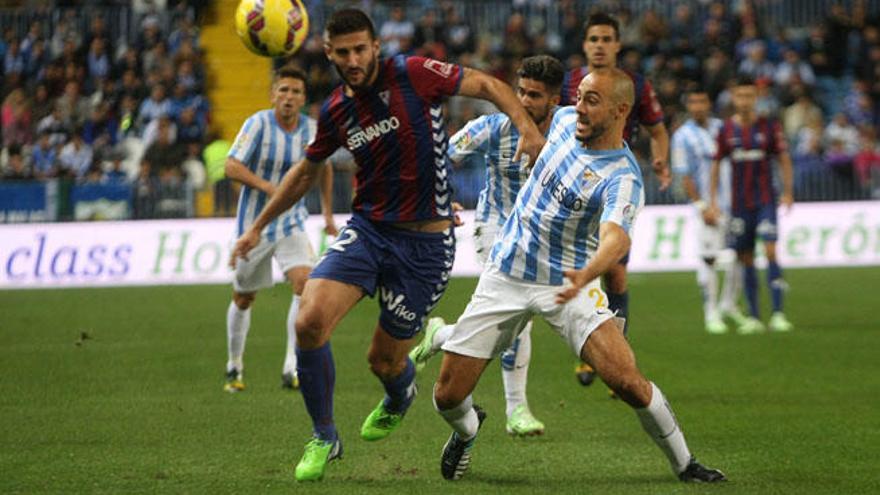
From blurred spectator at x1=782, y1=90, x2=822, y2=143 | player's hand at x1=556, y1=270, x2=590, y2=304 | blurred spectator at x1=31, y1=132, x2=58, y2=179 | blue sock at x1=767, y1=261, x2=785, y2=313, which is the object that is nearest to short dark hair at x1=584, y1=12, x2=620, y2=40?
player's hand at x1=556, y1=270, x2=590, y2=304

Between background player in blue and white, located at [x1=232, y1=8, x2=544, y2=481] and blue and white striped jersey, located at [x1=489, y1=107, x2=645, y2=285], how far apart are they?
160mm

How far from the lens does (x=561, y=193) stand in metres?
7.33

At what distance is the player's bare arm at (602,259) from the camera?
635cm

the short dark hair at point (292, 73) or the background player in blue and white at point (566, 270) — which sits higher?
the short dark hair at point (292, 73)

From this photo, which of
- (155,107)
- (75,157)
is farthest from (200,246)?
(155,107)

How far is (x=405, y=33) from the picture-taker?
2655 cm

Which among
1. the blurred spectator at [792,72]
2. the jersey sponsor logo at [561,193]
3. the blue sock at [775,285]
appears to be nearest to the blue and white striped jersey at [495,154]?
the jersey sponsor logo at [561,193]

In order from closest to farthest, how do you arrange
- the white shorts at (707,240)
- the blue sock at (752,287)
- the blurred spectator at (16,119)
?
the blue sock at (752,287) < the white shorts at (707,240) < the blurred spectator at (16,119)

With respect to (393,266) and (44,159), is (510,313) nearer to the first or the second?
(393,266)

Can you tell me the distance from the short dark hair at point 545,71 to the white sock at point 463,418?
2018 mm

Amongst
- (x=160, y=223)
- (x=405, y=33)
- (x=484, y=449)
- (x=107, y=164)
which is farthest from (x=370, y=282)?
(x=405, y=33)

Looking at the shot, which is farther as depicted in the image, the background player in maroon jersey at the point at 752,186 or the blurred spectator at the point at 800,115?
the blurred spectator at the point at 800,115

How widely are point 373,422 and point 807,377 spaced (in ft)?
16.0

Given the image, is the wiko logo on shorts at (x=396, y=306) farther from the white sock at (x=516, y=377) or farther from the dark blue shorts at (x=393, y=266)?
the white sock at (x=516, y=377)
